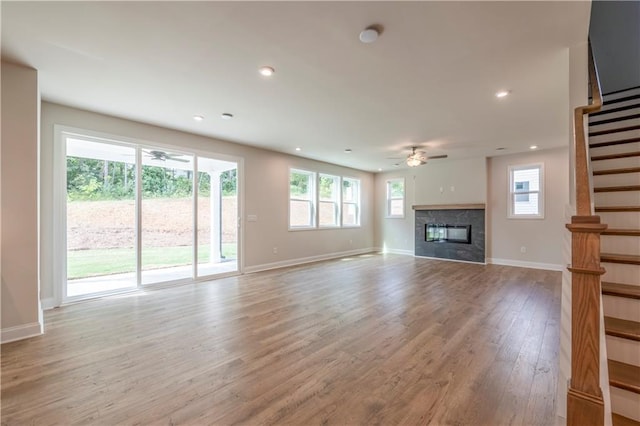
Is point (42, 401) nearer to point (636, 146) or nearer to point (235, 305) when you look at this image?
point (235, 305)

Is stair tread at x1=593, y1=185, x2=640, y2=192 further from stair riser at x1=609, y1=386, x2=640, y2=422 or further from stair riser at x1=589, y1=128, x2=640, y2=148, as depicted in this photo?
stair riser at x1=609, y1=386, x2=640, y2=422

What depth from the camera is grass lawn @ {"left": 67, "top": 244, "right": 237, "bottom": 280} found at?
4055 millimetres

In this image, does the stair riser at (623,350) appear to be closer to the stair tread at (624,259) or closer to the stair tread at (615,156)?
the stair tread at (624,259)

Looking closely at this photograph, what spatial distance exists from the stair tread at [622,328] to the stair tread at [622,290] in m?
Result: 0.17

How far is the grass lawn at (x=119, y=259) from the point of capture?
4.05m

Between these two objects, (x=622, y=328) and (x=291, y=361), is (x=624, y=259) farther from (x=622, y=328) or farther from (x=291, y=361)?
(x=291, y=361)

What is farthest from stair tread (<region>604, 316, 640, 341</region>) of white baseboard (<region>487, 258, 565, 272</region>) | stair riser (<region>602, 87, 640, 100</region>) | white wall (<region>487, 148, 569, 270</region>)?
white baseboard (<region>487, 258, 565, 272</region>)

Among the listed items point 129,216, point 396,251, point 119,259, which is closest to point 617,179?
point 129,216

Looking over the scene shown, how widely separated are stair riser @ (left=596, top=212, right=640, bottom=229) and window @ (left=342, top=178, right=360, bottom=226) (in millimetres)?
6319

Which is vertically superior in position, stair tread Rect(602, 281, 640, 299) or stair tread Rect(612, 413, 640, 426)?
stair tread Rect(602, 281, 640, 299)

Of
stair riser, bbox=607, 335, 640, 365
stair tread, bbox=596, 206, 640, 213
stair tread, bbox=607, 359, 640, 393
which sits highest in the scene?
stair tread, bbox=596, 206, 640, 213

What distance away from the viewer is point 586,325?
1.29 metres

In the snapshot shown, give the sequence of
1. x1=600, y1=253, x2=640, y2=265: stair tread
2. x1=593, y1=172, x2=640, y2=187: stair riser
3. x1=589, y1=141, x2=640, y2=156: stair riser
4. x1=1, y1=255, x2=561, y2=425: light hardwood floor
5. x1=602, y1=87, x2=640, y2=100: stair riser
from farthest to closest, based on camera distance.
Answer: x1=602, y1=87, x2=640, y2=100: stair riser
x1=589, y1=141, x2=640, y2=156: stair riser
x1=593, y1=172, x2=640, y2=187: stair riser
x1=600, y1=253, x2=640, y2=265: stair tread
x1=1, y1=255, x2=561, y2=425: light hardwood floor

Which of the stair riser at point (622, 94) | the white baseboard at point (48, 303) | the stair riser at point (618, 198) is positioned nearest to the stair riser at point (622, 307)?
the stair riser at point (618, 198)
